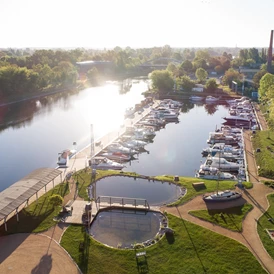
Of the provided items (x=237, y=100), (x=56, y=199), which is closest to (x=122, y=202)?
(x=56, y=199)

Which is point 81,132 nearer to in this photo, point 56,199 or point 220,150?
point 220,150

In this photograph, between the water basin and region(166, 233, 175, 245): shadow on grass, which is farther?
the water basin

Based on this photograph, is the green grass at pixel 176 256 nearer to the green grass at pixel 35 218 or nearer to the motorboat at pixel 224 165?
the green grass at pixel 35 218

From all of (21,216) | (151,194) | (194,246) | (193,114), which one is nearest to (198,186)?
(151,194)

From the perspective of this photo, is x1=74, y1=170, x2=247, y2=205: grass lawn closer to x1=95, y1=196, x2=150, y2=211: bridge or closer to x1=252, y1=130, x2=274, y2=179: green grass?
x1=95, y1=196, x2=150, y2=211: bridge

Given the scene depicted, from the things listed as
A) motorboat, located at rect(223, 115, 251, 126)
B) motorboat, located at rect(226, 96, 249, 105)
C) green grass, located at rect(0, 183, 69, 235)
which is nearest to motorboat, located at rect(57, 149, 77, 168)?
green grass, located at rect(0, 183, 69, 235)

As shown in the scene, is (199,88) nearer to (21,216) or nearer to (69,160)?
(69,160)
